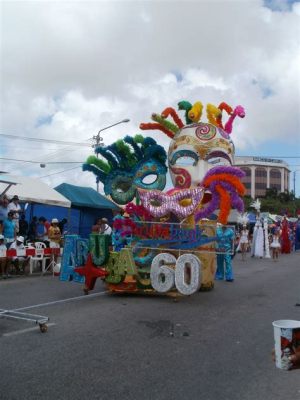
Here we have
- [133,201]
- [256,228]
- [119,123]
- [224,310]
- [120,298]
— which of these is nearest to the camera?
[224,310]

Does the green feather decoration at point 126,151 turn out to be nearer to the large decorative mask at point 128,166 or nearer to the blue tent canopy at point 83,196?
the large decorative mask at point 128,166

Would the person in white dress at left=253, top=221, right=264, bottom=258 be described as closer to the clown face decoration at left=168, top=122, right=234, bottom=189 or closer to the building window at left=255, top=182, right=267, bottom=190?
the clown face decoration at left=168, top=122, right=234, bottom=189

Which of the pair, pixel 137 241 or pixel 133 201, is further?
pixel 133 201

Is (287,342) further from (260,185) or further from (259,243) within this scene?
(260,185)

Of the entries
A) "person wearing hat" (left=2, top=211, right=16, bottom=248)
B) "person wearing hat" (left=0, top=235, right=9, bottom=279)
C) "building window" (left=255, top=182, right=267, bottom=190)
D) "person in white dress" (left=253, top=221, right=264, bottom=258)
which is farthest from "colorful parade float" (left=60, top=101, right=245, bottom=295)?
"building window" (left=255, top=182, right=267, bottom=190)

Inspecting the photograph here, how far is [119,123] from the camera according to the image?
28547mm

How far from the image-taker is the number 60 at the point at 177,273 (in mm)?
8625

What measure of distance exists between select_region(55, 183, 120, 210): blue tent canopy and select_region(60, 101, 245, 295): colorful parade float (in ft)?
28.1

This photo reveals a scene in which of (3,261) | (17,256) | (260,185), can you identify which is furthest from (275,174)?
(3,261)

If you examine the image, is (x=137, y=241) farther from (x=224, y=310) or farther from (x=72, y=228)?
(x=72, y=228)

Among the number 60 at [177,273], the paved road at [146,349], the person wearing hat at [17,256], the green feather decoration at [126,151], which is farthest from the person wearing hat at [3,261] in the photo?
the number 60 at [177,273]

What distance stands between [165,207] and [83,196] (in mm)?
11598

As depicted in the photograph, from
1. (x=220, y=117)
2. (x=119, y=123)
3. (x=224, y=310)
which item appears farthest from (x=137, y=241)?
(x=119, y=123)

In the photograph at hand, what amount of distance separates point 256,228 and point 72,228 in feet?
27.9
